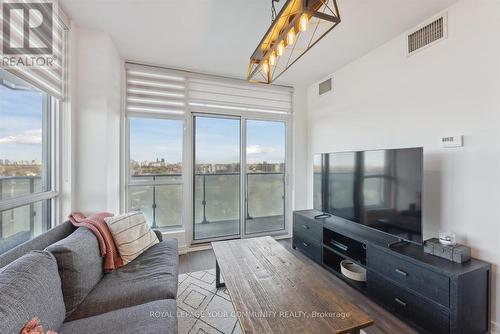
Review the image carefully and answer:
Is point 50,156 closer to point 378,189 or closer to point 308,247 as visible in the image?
point 308,247

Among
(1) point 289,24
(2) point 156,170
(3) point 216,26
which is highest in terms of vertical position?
(3) point 216,26

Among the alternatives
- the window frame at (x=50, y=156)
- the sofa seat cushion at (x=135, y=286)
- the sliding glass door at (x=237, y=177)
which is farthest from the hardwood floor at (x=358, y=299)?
the window frame at (x=50, y=156)

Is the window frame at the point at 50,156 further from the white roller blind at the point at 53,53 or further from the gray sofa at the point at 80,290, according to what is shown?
the gray sofa at the point at 80,290

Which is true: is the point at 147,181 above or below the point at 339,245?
above

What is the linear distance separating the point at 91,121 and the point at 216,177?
1.79m

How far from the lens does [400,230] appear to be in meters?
2.03

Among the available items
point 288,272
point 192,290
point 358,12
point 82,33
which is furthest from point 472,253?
point 82,33

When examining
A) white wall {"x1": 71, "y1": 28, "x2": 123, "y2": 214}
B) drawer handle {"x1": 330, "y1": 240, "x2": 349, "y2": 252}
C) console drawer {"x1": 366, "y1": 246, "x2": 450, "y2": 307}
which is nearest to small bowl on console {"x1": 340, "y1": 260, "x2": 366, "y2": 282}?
drawer handle {"x1": 330, "y1": 240, "x2": 349, "y2": 252}

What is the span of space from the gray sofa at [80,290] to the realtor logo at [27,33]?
1.22m

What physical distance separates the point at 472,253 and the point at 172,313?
7.54 feet

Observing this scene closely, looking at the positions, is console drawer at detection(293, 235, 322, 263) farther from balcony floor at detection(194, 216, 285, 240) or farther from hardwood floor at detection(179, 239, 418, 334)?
balcony floor at detection(194, 216, 285, 240)

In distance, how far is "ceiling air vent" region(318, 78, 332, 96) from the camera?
336 cm

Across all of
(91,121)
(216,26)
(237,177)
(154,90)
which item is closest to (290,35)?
(216,26)

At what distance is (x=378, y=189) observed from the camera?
2.24 m
